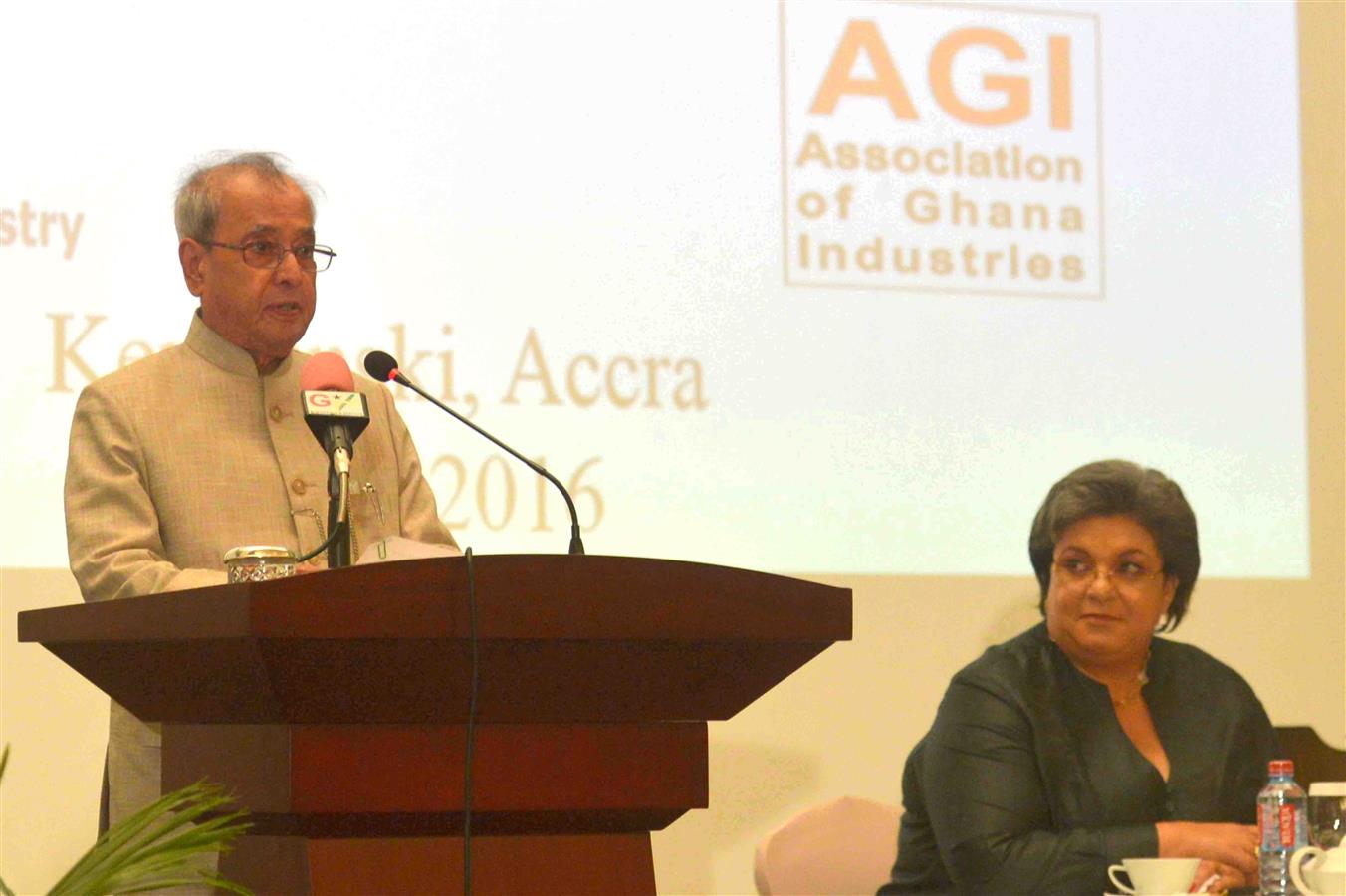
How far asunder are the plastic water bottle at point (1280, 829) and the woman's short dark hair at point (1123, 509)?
2.12 ft

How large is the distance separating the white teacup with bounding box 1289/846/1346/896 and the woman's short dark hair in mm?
882

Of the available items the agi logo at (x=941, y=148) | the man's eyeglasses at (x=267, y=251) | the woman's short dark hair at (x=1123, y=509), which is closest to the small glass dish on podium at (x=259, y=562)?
the man's eyeglasses at (x=267, y=251)

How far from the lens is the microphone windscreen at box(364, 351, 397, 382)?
1966 mm

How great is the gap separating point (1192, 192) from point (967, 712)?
177 centimetres

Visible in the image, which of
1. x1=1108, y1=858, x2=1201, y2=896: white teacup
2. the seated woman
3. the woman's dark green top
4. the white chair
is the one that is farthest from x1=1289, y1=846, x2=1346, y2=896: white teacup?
the white chair

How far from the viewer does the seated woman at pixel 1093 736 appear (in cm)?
270

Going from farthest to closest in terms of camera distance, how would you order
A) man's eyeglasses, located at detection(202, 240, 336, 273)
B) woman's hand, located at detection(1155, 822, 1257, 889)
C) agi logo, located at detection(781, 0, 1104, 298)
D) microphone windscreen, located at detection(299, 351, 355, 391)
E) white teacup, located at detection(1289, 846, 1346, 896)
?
agi logo, located at detection(781, 0, 1104, 298)
woman's hand, located at detection(1155, 822, 1257, 889)
man's eyeglasses, located at detection(202, 240, 336, 273)
white teacup, located at detection(1289, 846, 1346, 896)
microphone windscreen, located at detection(299, 351, 355, 391)

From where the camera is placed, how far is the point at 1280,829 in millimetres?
2414

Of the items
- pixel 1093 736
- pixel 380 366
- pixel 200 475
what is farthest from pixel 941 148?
pixel 380 366

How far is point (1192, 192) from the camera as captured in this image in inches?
165

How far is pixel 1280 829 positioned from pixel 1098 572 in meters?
0.68

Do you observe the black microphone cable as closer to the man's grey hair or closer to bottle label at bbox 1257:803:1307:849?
the man's grey hair

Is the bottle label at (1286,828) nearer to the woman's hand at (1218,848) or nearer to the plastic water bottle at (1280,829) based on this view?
the plastic water bottle at (1280,829)

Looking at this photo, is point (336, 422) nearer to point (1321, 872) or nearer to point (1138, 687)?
point (1321, 872)
